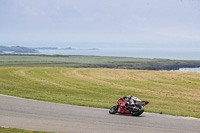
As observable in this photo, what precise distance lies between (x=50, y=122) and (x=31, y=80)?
23.8 metres

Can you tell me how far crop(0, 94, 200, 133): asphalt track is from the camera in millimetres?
12327

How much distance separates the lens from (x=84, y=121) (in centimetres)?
1387

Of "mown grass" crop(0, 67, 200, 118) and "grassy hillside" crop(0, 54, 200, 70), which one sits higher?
"grassy hillside" crop(0, 54, 200, 70)

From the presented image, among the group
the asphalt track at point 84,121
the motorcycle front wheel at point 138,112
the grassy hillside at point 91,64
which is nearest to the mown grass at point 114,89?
the asphalt track at point 84,121

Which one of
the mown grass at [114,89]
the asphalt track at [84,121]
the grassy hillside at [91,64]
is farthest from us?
the grassy hillside at [91,64]

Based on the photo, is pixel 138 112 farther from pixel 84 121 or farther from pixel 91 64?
pixel 91 64

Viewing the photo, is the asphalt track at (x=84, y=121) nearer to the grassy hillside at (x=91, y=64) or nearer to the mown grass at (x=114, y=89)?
the mown grass at (x=114, y=89)

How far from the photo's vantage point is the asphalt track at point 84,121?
40.4ft

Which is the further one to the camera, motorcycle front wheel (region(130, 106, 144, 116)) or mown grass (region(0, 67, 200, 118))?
mown grass (region(0, 67, 200, 118))

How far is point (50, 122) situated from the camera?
13.5 meters

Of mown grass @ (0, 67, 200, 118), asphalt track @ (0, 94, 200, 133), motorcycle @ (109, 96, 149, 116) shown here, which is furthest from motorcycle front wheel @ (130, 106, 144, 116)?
mown grass @ (0, 67, 200, 118)

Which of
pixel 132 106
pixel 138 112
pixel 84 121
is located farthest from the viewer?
pixel 132 106

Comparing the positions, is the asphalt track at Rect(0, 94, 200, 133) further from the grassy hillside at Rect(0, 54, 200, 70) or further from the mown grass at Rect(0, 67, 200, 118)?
the grassy hillside at Rect(0, 54, 200, 70)

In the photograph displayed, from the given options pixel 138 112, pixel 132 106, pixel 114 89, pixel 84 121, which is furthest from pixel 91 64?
pixel 84 121
